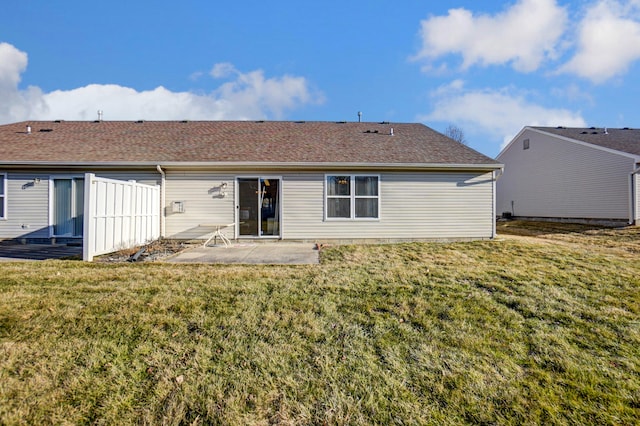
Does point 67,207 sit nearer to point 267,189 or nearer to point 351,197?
point 267,189

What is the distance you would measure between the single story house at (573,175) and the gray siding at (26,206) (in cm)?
2182

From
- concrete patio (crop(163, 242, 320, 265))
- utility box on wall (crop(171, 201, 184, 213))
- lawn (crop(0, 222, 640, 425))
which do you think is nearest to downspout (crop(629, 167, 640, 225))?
lawn (crop(0, 222, 640, 425))

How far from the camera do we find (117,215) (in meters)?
7.60

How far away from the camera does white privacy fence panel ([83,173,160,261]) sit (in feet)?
21.6

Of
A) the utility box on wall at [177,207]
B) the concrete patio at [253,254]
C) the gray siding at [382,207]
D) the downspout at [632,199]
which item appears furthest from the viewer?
the downspout at [632,199]

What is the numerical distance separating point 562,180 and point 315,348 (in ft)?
62.1

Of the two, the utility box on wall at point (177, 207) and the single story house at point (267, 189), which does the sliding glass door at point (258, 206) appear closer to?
the single story house at point (267, 189)

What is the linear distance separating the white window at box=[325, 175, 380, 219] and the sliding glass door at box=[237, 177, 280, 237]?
172 centimetres

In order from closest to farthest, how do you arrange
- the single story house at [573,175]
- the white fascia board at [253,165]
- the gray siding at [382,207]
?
the white fascia board at [253,165]
the gray siding at [382,207]
the single story house at [573,175]

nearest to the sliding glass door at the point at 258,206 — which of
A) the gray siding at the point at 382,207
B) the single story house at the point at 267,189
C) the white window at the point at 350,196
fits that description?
the single story house at the point at 267,189

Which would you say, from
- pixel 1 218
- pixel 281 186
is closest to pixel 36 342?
pixel 281 186

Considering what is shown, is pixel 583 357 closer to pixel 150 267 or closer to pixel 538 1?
pixel 150 267

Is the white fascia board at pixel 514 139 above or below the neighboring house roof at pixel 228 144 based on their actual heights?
above

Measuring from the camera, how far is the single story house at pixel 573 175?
1349 centimetres
